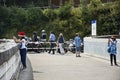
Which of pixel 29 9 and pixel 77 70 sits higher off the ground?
pixel 29 9

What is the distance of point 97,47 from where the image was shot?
33.7 m

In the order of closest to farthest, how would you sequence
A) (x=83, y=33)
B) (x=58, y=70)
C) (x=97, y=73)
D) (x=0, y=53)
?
(x=0, y=53)
(x=97, y=73)
(x=58, y=70)
(x=83, y=33)

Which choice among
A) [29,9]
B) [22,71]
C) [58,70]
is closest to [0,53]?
[22,71]

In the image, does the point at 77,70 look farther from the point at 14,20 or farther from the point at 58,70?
the point at 14,20

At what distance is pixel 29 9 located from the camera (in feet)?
200

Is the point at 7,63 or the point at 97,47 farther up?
the point at 7,63

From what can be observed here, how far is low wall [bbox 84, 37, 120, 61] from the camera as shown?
30875 millimetres

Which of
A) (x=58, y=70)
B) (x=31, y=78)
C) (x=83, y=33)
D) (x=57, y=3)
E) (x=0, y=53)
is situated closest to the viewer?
(x=0, y=53)

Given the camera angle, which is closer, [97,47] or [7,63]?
[7,63]

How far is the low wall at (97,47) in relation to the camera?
30875 millimetres

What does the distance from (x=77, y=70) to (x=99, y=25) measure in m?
34.6

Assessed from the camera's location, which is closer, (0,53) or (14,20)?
(0,53)

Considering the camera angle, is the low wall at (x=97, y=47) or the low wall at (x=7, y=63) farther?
the low wall at (x=97, y=47)

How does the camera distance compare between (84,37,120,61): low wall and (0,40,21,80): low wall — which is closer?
(0,40,21,80): low wall
